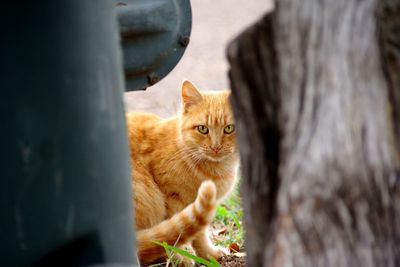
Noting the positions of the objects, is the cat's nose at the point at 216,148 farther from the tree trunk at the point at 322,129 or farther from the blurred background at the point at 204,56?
the tree trunk at the point at 322,129

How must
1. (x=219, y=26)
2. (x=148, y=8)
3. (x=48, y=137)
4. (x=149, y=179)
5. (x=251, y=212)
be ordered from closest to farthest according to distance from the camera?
(x=251, y=212), (x=48, y=137), (x=148, y=8), (x=149, y=179), (x=219, y=26)

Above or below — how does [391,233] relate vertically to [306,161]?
below

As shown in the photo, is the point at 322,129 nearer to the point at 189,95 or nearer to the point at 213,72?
the point at 189,95

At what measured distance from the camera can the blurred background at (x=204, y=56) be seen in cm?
704

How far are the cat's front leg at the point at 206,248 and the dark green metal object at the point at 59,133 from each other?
2.14 metres

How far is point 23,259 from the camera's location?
207 centimetres

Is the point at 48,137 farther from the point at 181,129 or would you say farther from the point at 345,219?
the point at 181,129

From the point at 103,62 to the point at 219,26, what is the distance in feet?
23.3

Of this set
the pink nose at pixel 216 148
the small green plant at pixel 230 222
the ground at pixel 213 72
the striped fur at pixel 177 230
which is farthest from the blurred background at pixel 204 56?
the striped fur at pixel 177 230

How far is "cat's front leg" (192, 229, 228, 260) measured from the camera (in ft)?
13.9

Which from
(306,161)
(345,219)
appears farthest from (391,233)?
(306,161)

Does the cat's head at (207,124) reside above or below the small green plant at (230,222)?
above

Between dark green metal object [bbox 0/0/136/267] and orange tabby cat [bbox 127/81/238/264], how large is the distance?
7.21 ft

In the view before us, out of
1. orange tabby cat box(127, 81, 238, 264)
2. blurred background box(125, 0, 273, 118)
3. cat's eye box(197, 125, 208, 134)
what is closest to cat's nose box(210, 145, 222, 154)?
orange tabby cat box(127, 81, 238, 264)
